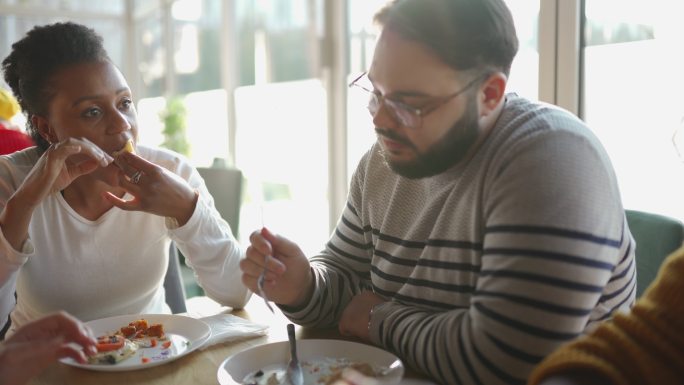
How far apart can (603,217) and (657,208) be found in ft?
3.52

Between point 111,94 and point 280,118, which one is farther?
point 280,118

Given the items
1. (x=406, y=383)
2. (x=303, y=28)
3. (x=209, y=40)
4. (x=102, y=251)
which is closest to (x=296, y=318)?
(x=406, y=383)

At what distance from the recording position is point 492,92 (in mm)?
1123

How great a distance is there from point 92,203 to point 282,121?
2.45 m

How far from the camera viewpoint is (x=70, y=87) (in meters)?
1.54

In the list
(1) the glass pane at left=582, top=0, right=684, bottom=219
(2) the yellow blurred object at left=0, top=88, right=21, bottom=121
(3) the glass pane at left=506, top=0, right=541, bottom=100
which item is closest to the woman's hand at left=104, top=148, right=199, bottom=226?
(3) the glass pane at left=506, top=0, right=541, bottom=100

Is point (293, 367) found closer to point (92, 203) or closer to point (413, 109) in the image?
point (413, 109)

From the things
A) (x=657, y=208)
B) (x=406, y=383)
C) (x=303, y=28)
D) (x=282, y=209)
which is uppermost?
(x=303, y=28)

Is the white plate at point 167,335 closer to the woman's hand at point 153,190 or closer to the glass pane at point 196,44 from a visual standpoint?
the woman's hand at point 153,190

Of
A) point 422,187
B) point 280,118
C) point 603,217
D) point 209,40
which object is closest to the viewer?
point 603,217

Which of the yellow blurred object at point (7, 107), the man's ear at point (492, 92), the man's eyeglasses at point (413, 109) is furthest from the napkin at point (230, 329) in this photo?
the yellow blurred object at point (7, 107)

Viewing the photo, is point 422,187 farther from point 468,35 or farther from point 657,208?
point 657,208

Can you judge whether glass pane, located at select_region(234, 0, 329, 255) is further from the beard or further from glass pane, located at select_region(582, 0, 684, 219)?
the beard

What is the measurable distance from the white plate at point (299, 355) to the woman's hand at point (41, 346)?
22cm
